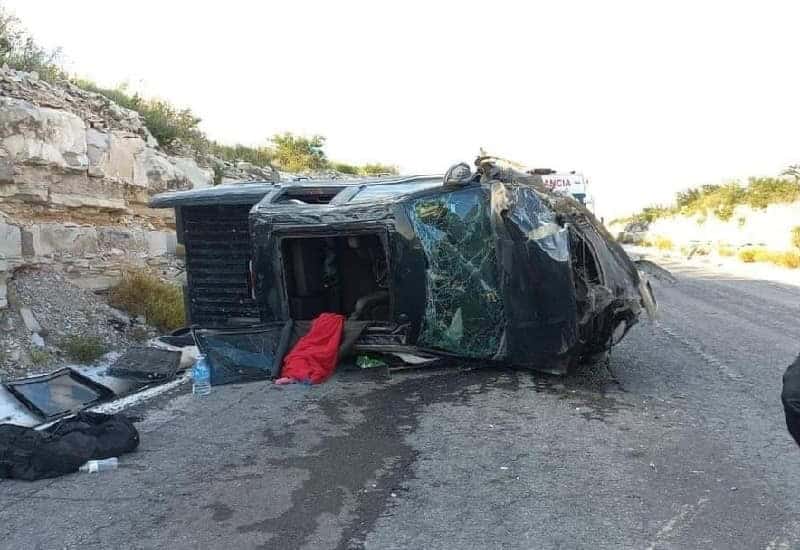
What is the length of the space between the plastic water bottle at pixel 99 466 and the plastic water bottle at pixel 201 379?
2187mm

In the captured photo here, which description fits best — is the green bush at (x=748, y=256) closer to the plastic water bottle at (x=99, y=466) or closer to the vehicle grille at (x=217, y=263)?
the vehicle grille at (x=217, y=263)

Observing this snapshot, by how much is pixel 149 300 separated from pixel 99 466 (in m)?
6.02

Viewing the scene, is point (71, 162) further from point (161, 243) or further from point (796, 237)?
point (796, 237)

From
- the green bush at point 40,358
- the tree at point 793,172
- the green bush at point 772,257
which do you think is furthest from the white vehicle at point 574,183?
the tree at point 793,172

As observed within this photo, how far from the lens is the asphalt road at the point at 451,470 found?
13.1 feet

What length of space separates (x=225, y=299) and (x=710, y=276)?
49.6 feet

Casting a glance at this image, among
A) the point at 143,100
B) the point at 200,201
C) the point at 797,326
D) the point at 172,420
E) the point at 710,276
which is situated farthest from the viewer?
the point at 710,276

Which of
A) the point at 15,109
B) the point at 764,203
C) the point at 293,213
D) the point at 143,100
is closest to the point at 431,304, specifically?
the point at 293,213

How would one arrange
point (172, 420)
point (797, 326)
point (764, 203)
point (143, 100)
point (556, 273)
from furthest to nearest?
point (764, 203), point (143, 100), point (797, 326), point (556, 273), point (172, 420)

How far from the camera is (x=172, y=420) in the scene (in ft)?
21.2

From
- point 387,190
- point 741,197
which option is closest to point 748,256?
point 741,197

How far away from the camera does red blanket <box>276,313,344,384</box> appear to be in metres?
7.75

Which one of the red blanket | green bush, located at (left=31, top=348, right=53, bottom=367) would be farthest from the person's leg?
green bush, located at (left=31, top=348, right=53, bottom=367)

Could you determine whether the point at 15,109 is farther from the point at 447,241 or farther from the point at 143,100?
the point at 143,100
